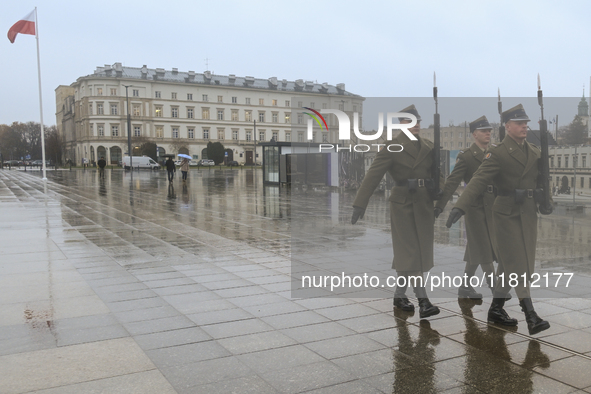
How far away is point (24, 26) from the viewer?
35062 mm

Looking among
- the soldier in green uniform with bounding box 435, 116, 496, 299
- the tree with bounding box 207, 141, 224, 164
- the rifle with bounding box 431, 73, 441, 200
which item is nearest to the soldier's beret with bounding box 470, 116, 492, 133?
the soldier in green uniform with bounding box 435, 116, 496, 299

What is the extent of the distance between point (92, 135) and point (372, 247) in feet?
299

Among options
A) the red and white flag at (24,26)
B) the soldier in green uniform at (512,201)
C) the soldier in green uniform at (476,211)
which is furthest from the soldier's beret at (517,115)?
the red and white flag at (24,26)

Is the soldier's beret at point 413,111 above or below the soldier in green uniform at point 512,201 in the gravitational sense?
above

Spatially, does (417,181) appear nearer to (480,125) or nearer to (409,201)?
(409,201)

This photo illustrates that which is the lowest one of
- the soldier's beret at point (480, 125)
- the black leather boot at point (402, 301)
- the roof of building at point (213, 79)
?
the black leather boot at point (402, 301)

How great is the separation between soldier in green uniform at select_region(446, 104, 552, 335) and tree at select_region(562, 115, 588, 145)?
392 inches

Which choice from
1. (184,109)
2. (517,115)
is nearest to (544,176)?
(517,115)

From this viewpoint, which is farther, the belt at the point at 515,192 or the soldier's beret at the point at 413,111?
the soldier's beret at the point at 413,111

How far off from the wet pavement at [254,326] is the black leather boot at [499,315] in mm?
100

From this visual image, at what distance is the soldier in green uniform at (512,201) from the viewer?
4.87 metres

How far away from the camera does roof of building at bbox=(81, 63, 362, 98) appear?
9412cm

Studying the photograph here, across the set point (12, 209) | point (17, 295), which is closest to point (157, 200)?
point (12, 209)

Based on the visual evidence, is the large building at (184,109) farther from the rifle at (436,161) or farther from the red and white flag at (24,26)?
the rifle at (436,161)
